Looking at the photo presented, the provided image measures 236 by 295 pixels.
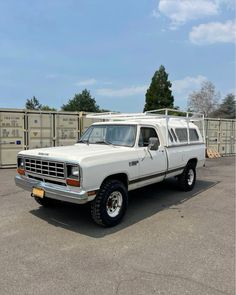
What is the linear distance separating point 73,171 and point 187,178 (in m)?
4.35

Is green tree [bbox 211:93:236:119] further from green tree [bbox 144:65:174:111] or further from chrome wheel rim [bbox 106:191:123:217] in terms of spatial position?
chrome wheel rim [bbox 106:191:123:217]

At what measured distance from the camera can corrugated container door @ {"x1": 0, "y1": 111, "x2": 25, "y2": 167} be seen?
1135 cm

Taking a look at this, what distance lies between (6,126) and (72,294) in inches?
386

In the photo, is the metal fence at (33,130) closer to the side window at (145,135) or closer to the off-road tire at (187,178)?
the off-road tire at (187,178)

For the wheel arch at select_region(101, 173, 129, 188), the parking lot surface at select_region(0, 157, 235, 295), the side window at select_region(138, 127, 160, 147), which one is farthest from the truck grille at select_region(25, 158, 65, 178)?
the side window at select_region(138, 127, 160, 147)

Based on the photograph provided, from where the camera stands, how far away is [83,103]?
6138cm

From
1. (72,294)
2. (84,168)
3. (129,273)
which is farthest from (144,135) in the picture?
(72,294)

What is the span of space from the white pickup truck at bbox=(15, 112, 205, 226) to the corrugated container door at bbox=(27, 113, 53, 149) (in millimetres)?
5789

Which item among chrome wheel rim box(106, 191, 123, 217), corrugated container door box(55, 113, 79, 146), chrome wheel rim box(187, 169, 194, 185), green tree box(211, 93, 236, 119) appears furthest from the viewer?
green tree box(211, 93, 236, 119)

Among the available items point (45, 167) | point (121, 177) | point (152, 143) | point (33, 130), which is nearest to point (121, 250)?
point (121, 177)

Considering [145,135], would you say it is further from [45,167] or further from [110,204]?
[45,167]

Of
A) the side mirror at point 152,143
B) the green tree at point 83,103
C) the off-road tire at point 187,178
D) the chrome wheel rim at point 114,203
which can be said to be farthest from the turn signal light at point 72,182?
the green tree at point 83,103

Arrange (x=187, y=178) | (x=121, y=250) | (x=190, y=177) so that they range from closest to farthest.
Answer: (x=121, y=250), (x=187, y=178), (x=190, y=177)

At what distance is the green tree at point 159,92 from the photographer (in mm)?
42125
